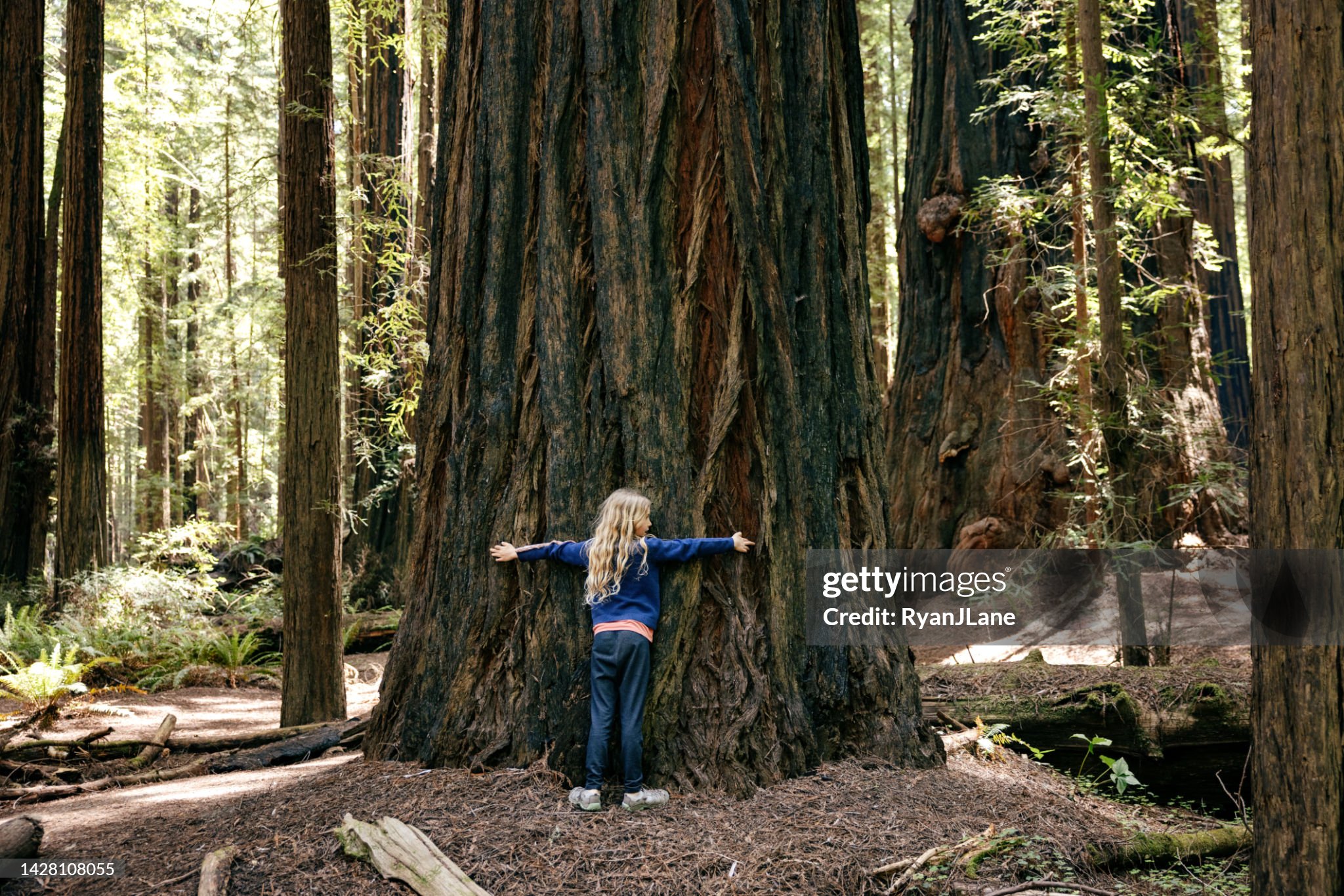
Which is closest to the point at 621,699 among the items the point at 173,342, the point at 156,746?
the point at 156,746

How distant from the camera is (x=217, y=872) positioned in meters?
3.86

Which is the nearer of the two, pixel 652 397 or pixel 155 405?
pixel 652 397

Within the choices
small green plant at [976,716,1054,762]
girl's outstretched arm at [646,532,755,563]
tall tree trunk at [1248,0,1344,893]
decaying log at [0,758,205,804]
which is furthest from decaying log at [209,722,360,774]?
tall tree trunk at [1248,0,1344,893]

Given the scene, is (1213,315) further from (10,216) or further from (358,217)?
(10,216)

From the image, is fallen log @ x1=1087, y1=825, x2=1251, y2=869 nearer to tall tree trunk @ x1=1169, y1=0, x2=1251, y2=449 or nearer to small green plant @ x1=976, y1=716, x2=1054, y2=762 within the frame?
small green plant @ x1=976, y1=716, x2=1054, y2=762

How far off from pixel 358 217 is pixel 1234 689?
29.5 ft

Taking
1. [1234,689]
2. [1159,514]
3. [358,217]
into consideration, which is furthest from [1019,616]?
[358,217]

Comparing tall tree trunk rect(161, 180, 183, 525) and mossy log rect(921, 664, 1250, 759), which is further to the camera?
tall tree trunk rect(161, 180, 183, 525)

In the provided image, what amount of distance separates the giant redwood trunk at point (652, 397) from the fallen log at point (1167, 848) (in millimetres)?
1052

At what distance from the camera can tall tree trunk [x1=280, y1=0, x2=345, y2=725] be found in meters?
7.30

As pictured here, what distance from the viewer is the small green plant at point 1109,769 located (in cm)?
559

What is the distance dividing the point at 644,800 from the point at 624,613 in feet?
2.90

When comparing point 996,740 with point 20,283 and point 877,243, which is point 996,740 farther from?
point 877,243

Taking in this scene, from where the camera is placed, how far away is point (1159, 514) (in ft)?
31.8
